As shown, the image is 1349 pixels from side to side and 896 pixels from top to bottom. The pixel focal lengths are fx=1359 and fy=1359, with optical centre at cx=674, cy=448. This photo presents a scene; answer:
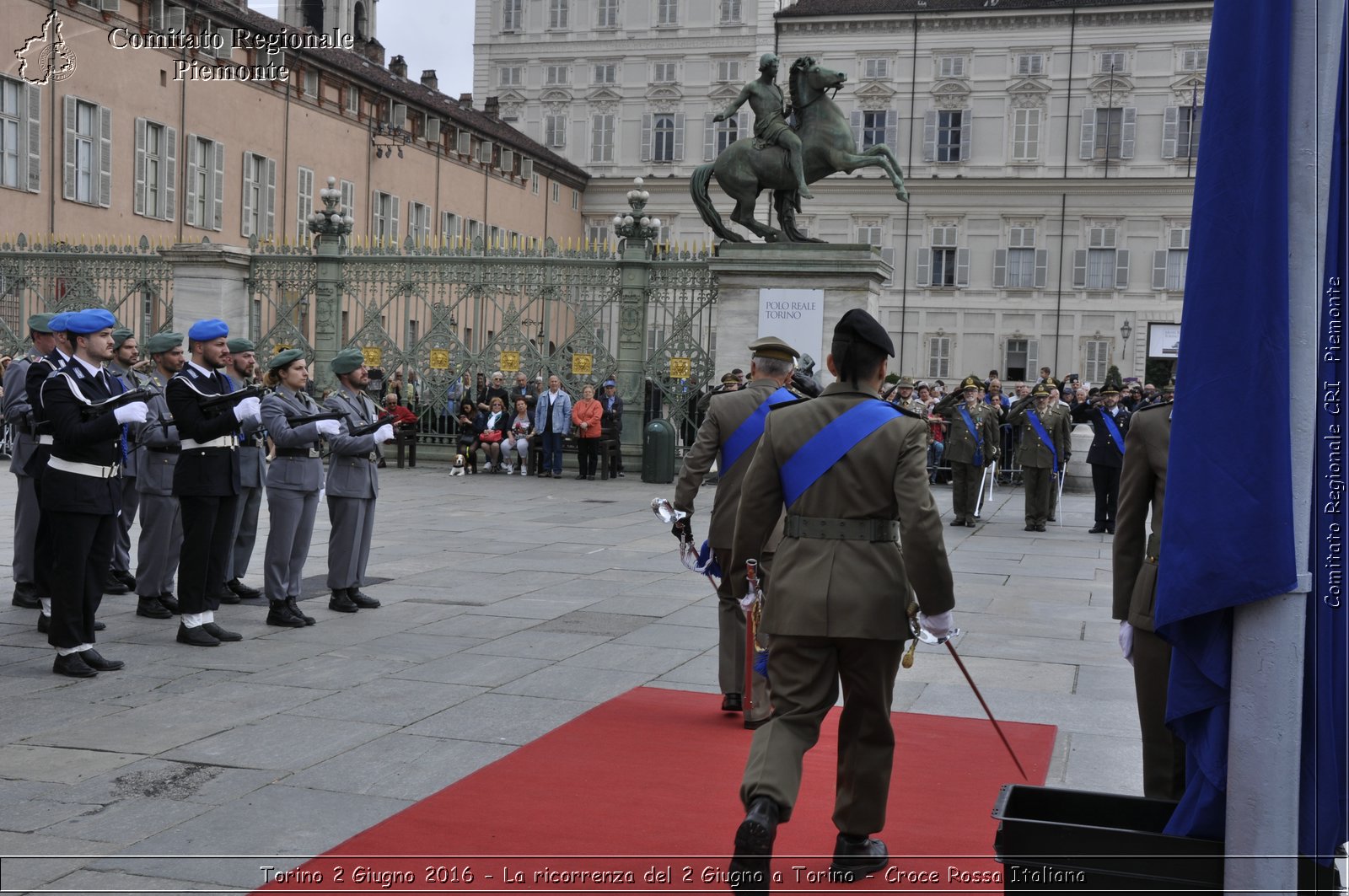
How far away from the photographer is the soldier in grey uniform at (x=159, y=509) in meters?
8.73

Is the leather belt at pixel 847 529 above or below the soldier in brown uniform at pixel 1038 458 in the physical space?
above

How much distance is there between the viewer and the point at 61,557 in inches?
276

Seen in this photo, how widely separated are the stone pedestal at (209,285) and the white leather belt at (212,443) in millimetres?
14378

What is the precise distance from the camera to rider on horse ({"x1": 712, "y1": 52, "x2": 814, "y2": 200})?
18250mm

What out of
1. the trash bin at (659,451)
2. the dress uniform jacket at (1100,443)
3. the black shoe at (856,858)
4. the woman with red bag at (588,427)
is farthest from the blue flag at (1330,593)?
the woman with red bag at (588,427)

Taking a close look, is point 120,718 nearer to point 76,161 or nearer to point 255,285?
point 255,285

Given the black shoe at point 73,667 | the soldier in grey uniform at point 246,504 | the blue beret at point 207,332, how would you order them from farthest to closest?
the soldier in grey uniform at point 246,504
the blue beret at point 207,332
the black shoe at point 73,667

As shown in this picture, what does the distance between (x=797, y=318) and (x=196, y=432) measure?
39.7 feet

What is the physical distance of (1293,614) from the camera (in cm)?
313

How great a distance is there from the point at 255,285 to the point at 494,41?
3331cm

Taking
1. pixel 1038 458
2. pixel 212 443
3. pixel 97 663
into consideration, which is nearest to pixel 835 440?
pixel 97 663

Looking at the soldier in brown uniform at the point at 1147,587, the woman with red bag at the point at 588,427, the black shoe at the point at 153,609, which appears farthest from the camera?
the woman with red bag at the point at 588,427

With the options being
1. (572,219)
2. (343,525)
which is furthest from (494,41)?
(343,525)

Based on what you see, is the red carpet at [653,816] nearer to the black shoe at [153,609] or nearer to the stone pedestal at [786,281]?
the black shoe at [153,609]
